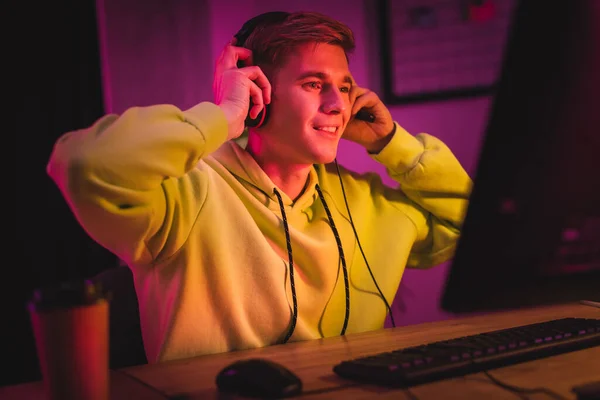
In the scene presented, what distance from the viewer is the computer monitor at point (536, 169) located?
25.4 inches

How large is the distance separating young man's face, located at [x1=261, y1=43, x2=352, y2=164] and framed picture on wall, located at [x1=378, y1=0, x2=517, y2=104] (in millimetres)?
502

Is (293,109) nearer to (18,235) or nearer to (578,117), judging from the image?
(18,235)

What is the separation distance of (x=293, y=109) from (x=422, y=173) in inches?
17.1

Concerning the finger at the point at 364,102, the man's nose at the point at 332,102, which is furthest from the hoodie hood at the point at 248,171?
the finger at the point at 364,102

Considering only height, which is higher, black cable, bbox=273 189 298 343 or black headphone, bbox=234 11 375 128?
black headphone, bbox=234 11 375 128

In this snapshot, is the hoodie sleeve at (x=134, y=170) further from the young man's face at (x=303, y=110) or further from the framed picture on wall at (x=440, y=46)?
the framed picture on wall at (x=440, y=46)

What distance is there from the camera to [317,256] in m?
1.56

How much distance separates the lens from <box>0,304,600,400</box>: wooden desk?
2.80 ft

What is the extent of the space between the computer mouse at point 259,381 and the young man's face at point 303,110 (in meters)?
0.79

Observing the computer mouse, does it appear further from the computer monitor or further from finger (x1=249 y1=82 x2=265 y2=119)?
finger (x1=249 y1=82 x2=265 y2=119)

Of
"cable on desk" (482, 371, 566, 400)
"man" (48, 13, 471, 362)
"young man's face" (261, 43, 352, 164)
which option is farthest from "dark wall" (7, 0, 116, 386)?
"cable on desk" (482, 371, 566, 400)

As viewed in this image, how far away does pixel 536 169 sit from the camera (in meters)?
0.67

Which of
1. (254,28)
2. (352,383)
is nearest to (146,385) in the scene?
(352,383)

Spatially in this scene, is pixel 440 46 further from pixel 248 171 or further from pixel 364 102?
pixel 248 171
